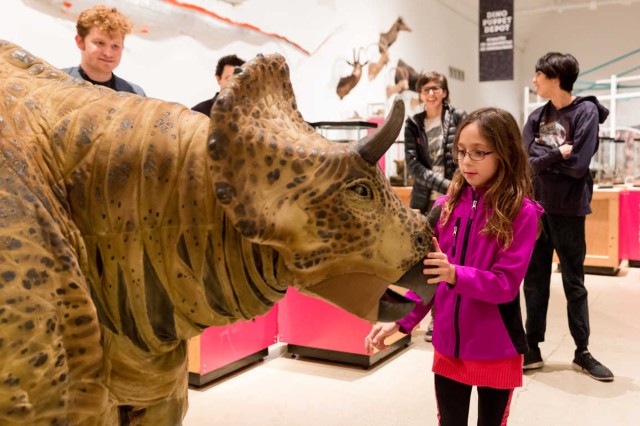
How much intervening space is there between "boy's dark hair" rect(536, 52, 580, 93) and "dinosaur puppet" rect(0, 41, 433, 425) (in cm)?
339

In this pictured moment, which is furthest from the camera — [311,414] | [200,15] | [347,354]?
[200,15]

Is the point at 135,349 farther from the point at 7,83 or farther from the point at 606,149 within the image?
the point at 606,149

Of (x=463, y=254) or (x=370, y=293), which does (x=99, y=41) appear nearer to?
(x=463, y=254)

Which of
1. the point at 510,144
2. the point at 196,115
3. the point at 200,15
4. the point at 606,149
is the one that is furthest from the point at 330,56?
the point at 196,115

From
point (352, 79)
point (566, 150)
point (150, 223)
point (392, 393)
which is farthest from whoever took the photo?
point (352, 79)

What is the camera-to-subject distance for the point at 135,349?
3.34 ft

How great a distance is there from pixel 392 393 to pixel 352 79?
17.8 feet

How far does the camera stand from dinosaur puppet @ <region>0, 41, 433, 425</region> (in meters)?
0.88

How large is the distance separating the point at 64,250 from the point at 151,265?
0.17 m

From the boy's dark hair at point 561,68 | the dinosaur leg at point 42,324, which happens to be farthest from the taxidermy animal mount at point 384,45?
the dinosaur leg at point 42,324

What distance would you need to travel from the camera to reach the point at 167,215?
993 mm

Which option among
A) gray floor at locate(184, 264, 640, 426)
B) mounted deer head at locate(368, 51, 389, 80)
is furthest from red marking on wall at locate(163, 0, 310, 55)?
gray floor at locate(184, 264, 640, 426)

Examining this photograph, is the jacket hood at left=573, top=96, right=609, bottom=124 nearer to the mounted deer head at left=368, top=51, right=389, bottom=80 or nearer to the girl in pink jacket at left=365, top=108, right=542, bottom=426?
the girl in pink jacket at left=365, top=108, right=542, bottom=426

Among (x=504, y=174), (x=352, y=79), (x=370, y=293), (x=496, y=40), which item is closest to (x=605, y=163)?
(x=496, y=40)
